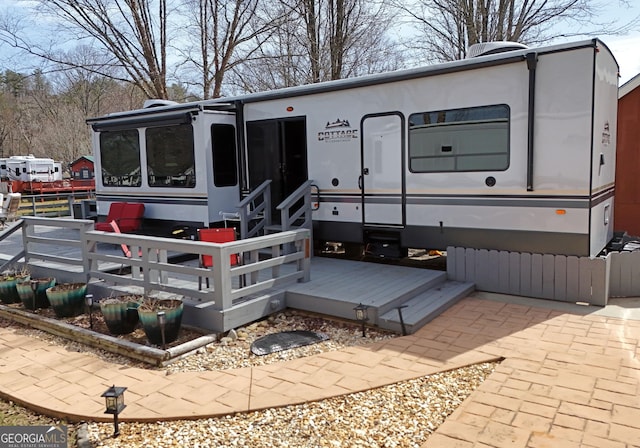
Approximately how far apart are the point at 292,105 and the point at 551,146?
3666mm

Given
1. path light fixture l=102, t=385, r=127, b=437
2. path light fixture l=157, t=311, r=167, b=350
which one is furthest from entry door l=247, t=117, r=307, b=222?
path light fixture l=102, t=385, r=127, b=437

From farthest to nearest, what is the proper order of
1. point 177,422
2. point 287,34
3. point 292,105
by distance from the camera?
point 287,34
point 292,105
point 177,422

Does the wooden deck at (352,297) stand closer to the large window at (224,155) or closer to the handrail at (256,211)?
the handrail at (256,211)

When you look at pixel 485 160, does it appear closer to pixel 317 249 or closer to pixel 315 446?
pixel 317 249

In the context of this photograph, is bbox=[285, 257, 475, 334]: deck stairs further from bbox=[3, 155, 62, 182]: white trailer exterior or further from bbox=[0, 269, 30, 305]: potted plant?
bbox=[3, 155, 62, 182]: white trailer exterior

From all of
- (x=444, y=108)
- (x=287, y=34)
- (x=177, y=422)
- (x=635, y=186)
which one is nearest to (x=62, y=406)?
(x=177, y=422)

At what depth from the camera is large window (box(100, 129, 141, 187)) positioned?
30.0ft

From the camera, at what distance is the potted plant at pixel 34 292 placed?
5.76m

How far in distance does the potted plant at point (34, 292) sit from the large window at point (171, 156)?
9.56 ft

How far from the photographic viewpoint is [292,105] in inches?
299

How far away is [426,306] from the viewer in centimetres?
536

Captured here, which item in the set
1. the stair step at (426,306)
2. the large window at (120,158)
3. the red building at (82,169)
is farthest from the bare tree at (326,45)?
the red building at (82,169)

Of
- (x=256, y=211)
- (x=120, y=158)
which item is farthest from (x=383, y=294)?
(x=120, y=158)

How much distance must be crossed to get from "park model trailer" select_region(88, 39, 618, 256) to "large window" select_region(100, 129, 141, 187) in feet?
0.82
